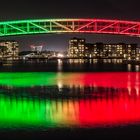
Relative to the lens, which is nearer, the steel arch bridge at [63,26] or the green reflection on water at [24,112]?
the green reflection on water at [24,112]

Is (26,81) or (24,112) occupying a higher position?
(24,112)

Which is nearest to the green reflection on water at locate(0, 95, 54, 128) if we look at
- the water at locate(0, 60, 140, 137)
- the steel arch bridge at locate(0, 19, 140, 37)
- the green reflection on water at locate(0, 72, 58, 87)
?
the water at locate(0, 60, 140, 137)

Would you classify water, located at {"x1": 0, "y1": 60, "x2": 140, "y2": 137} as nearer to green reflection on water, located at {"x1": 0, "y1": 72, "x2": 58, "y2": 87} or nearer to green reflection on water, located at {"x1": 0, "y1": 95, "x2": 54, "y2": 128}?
green reflection on water, located at {"x1": 0, "y1": 95, "x2": 54, "y2": 128}

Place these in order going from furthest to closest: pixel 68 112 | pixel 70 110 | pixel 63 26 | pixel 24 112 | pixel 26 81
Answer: pixel 63 26
pixel 26 81
pixel 70 110
pixel 24 112
pixel 68 112

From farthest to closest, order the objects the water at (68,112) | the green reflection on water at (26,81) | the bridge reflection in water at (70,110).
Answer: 1. the green reflection on water at (26,81)
2. the bridge reflection in water at (70,110)
3. the water at (68,112)

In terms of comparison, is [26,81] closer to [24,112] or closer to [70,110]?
[70,110]

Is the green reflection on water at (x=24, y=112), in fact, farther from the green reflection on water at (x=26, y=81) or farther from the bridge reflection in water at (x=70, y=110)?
the green reflection on water at (x=26, y=81)

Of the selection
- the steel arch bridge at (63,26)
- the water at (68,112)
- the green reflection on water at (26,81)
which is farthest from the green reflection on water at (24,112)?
the steel arch bridge at (63,26)

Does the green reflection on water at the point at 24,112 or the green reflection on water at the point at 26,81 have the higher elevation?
the green reflection on water at the point at 24,112

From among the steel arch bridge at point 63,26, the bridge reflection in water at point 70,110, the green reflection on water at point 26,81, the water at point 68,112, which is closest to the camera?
the water at point 68,112

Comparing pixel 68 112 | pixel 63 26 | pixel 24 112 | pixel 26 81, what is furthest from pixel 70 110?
pixel 63 26

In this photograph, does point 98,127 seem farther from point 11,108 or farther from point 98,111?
point 11,108
